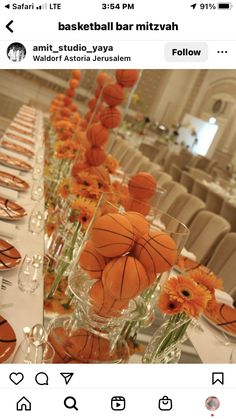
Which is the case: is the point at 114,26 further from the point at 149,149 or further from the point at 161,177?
the point at 149,149

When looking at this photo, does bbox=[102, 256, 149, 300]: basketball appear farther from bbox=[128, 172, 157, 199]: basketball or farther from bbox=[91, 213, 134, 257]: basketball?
bbox=[128, 172, 157, 199]: basketball

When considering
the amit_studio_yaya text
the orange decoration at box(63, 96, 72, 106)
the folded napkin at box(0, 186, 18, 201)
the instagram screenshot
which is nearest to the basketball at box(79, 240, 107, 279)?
the instagram screenshot

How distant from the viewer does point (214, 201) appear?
445 centimetres

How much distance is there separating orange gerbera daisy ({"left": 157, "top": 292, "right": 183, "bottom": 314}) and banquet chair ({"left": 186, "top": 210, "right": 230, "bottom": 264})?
141 cm

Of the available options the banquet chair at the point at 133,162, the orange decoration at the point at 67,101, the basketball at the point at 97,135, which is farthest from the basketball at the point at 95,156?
the banquet chair at the point at 133,162

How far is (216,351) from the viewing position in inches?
38.5

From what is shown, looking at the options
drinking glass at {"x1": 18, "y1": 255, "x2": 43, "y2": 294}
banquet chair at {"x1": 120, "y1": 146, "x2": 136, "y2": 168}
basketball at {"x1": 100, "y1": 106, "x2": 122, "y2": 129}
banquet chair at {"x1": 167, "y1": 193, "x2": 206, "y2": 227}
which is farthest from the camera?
banquet chair at {"x1": 120, "y1": 146, "x2": 136, "y2": 168}
